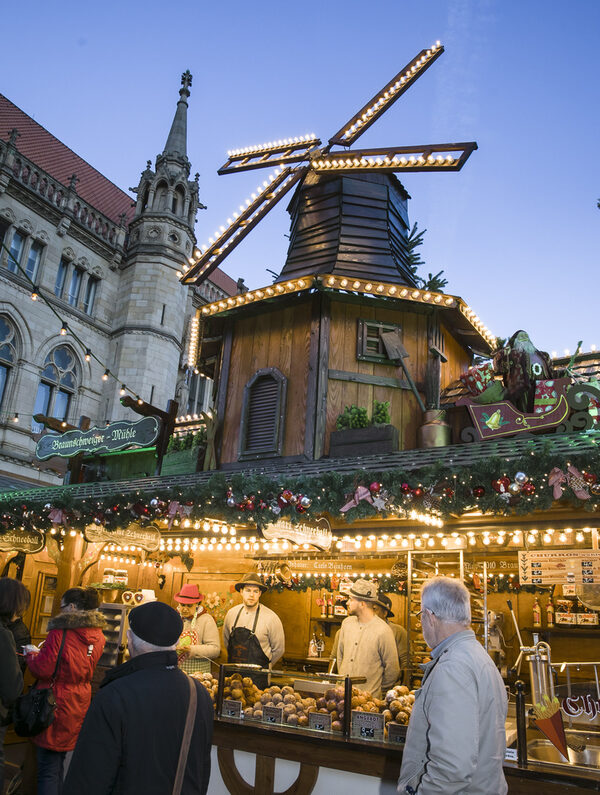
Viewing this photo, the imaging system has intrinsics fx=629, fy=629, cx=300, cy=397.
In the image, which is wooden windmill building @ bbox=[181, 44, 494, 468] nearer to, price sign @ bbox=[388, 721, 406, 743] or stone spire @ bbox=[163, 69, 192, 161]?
price sign @ bbox=[388, 721, 406, 743]

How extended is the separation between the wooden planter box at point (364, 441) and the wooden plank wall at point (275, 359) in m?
0.69

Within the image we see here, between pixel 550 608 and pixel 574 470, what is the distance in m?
6.23

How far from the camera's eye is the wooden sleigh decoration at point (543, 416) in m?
8.07

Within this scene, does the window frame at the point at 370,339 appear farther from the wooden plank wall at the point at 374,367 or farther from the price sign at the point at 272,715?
the price sign at the point at 272,715

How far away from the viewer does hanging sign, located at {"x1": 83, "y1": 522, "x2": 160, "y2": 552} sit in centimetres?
911

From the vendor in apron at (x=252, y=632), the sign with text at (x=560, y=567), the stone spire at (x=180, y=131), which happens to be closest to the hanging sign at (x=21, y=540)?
the vendor in apron at (x=252, y=632)

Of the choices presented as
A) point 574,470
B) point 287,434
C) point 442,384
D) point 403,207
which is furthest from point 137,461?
point 574,470

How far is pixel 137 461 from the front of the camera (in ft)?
43.3

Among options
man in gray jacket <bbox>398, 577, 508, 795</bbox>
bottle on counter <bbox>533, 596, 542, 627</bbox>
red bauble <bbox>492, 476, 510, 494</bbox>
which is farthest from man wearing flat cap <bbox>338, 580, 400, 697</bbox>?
bottle on counter <bbox>533, 596, 542, 627</bbox>

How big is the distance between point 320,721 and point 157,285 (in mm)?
21572

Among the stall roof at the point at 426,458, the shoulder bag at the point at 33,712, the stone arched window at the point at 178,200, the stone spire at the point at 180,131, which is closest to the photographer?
the shoulder bag at the point at 33,712

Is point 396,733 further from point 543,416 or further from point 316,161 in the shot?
point 316,161

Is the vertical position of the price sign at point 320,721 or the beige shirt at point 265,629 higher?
the beige shirt at point 265,629

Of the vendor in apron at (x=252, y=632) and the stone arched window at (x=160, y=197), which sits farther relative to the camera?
the stone arched window at (x=160, y=197)
